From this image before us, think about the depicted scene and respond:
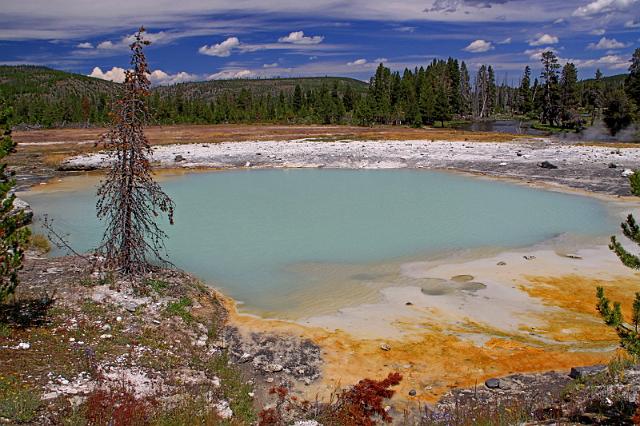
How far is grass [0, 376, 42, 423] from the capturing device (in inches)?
246

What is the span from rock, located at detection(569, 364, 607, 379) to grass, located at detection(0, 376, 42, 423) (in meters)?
→ 8.43

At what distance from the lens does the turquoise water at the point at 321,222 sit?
16.0m

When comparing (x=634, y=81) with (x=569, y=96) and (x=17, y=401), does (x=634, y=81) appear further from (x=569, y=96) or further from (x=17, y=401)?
(x=17, y=401)

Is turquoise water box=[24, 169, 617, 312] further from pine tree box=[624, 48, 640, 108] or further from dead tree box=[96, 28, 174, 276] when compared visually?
pine tree box=[624, 48, 640, 108]

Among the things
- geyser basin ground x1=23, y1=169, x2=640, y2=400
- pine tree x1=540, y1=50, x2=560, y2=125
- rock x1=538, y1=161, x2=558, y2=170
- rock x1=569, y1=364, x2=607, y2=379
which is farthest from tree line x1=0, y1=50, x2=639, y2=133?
rock x1=569, y1=364, x2=607, y2=379

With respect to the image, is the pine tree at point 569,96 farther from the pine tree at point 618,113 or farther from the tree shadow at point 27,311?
the tree shadow at point 27,311

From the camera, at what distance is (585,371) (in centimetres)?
871

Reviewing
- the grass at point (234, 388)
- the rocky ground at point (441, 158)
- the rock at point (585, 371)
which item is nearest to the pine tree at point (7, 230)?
the grass at point (234, 388)

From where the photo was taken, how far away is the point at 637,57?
7781 centimetres

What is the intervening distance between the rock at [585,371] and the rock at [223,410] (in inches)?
233

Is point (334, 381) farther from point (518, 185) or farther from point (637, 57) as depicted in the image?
point (637, 57)

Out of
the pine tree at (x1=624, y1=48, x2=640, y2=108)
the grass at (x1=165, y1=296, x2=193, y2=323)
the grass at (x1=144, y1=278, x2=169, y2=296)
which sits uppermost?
the pine tree at (x1=624, y1=48, x2=640, y2=108)

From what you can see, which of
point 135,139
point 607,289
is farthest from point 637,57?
point 135,139

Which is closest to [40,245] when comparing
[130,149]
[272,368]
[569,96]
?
[130,149]
